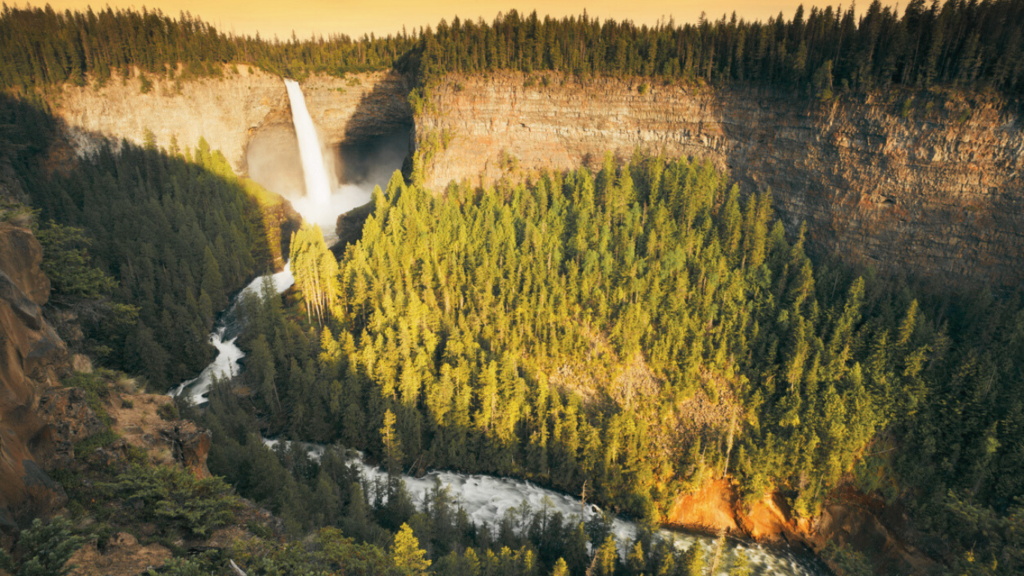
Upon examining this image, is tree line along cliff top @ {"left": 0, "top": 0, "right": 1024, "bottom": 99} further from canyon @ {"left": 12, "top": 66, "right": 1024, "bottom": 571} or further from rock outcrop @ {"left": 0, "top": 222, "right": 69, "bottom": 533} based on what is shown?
rock outcrop @ {"left": 0, "top": 222, "right": 69, "bottom": 533}

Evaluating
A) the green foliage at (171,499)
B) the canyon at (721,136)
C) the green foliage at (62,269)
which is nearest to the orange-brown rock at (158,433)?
the green foliage at (171,499)

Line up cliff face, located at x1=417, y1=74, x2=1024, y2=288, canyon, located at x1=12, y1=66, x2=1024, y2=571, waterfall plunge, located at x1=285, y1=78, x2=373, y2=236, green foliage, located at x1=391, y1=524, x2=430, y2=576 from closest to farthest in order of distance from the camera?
green foliage, located at x1=391, y1=524, x2=430, y2=576 → canyon, located at x1=12, y1=66, x2=1024, y2=571 → cliff face, located at x1=417, y1=74, x2=1024, y2=288 → waterfall plunge, located at x1=285, y1=78, x2=373, y2=236

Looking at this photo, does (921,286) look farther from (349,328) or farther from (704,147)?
(349,328)

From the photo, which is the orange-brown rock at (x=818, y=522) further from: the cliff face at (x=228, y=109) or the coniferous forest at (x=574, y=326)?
the cliff face at (x=228, y=109)

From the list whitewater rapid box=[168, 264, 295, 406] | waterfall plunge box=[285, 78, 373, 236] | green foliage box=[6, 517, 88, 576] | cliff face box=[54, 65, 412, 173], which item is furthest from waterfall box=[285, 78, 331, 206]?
green foliage box=[6, 517, 88, 576]

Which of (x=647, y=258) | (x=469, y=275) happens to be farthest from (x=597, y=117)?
(x=469, y=275)

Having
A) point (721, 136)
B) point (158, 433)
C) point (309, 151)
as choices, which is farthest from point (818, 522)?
point (309, 151)

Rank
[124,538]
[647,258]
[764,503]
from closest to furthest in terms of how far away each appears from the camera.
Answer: [124,538]
[764,503]
[647,258]
